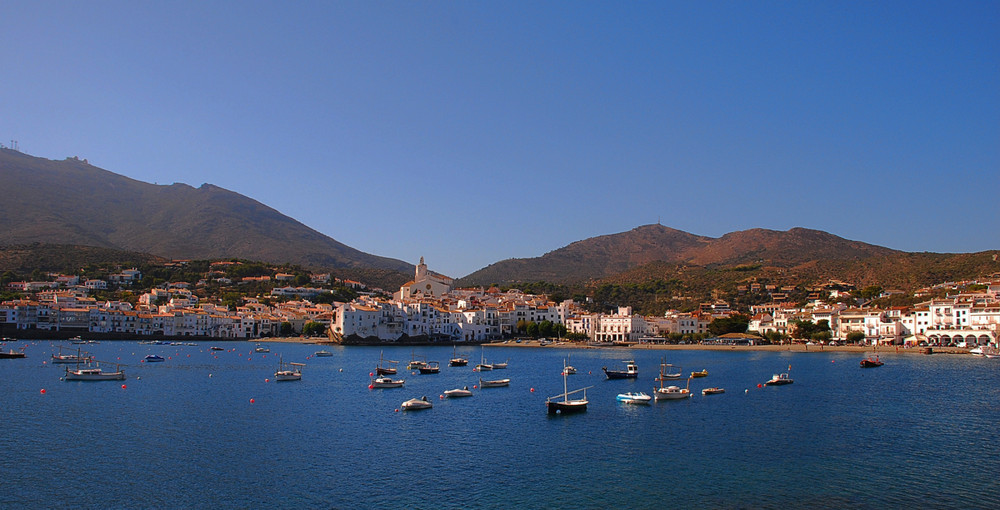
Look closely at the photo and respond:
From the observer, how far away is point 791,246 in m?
182

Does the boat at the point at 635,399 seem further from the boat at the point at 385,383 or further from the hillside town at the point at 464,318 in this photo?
the hillside town at the point at 464,318

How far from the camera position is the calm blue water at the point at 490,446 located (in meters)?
17.3

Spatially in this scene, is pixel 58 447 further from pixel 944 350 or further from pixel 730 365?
pixel 944 350

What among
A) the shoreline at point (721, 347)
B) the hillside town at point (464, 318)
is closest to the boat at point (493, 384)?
the shoreline at point (721, 347)

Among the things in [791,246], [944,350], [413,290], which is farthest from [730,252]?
[944,350]

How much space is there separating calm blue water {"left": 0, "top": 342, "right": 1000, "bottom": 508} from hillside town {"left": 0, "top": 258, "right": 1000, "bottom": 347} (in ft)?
126

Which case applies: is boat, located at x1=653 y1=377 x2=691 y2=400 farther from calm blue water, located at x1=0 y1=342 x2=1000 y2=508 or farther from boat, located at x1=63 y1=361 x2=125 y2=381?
boat, located at x1=63 y1=361 x2=125 y2=381

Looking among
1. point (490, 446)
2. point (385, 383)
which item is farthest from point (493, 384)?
point (490, 446)

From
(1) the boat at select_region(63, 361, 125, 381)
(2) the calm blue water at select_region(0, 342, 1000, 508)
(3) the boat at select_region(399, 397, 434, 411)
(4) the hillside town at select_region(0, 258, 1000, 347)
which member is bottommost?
(2) the calm blue water at select_region(0, 342, 1000, 508)

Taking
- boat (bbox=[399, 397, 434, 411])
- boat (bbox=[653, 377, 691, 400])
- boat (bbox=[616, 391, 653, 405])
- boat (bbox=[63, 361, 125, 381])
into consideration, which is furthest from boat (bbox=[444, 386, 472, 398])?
boat (bbox=[63, 361, 125, 381])

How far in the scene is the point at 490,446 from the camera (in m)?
23.1

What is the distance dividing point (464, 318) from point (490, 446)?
74.5m

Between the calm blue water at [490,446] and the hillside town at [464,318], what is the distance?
126 feet

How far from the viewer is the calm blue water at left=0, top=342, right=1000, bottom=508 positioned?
17.3 m
